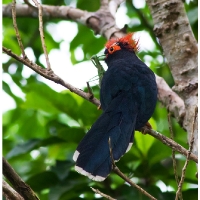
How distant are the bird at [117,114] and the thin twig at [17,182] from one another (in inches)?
19.5

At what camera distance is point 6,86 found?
178 inches

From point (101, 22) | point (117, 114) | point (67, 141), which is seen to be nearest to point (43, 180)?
point (67, 141)

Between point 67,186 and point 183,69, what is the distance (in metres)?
1.20

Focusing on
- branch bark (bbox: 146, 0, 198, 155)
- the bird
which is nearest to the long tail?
the bird

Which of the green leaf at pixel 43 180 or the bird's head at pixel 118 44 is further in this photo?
the bird's head at pixel 118 44

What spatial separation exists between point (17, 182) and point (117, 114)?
44.1 inches

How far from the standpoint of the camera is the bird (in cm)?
264

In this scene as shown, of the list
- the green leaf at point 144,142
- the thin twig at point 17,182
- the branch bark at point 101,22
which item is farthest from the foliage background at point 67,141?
the thin twig at point 17,182

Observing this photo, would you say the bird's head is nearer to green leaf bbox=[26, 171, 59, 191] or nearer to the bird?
the bird

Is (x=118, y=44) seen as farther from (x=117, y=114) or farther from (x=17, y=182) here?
(x=17, y=182)

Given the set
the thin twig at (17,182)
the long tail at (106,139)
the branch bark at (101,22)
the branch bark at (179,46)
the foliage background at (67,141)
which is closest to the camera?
the thin twig at (17,182)

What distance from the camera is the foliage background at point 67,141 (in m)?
3.67

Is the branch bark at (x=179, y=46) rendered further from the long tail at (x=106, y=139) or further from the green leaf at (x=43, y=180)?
the green leaf at (x=43, y=180)

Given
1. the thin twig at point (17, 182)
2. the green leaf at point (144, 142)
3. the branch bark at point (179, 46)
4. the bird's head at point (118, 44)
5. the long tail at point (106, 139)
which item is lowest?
the thin twig at point (17, 182)
